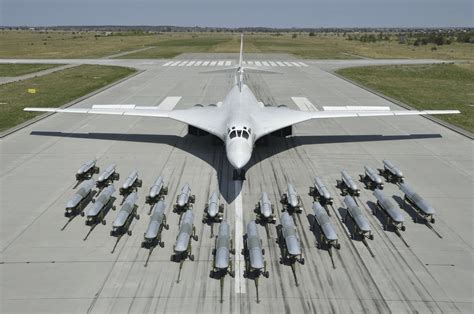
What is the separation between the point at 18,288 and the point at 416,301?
13258 mm

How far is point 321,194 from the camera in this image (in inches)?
706

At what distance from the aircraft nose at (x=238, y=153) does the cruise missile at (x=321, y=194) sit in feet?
12.1

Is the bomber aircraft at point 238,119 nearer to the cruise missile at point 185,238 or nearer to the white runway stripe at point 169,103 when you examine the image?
the cruise missile at point 185,238

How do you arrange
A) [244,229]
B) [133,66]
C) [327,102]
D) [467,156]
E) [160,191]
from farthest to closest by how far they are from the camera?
[133,66], [327,102], [467,156], [160,191], [244,229]

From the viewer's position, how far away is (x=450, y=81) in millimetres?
54719

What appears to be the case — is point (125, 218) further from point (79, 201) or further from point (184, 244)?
point (184, 244)

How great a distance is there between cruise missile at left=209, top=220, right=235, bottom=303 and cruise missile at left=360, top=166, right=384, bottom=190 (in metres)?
9.40

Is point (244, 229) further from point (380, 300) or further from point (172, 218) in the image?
point (380, 300)

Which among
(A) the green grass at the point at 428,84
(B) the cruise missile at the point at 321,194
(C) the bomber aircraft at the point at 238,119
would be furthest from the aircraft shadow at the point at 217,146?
(A) the green grass at the point at 428,84

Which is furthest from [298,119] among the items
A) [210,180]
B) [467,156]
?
[467,156]

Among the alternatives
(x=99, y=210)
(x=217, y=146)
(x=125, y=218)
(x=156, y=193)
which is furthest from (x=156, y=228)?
(x=217, y=146)

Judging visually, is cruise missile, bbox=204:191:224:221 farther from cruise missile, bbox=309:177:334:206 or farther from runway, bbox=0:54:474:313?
cruise missile, bbox=309:177:334:206

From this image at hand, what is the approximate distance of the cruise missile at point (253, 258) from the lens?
12.7 metres

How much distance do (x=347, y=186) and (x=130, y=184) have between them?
10979mm
